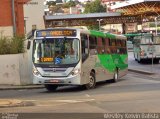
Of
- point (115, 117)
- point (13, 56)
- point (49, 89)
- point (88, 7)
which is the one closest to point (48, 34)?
point (49, 89)

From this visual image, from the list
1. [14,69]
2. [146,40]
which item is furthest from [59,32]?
[146,40]

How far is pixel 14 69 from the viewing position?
26672 millimetres

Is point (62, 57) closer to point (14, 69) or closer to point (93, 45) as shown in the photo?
point (93, 45)

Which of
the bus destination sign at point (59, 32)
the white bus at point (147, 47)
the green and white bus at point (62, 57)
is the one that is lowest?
the white bus at point (147, 47)

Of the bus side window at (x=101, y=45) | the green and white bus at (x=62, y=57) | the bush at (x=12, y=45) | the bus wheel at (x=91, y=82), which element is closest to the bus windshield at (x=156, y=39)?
the bus side window at (x=101, y=45)

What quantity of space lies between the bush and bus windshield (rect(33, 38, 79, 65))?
5.07 meters

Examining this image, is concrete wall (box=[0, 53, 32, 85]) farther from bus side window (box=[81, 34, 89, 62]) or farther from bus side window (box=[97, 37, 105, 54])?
bus side window (box=[81, 34, 89, 62])

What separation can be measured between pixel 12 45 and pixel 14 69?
1.37 m

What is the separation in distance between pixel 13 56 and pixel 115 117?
49.7ft

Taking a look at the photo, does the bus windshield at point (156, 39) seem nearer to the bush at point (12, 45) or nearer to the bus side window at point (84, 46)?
the bush at point (12, 45)

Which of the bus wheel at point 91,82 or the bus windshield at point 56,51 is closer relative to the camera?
the bus windshield at point 56,51

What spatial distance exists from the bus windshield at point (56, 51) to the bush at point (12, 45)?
507 cm

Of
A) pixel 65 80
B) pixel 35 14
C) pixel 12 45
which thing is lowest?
pixel 65 80

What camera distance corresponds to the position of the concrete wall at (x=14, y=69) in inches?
1048
